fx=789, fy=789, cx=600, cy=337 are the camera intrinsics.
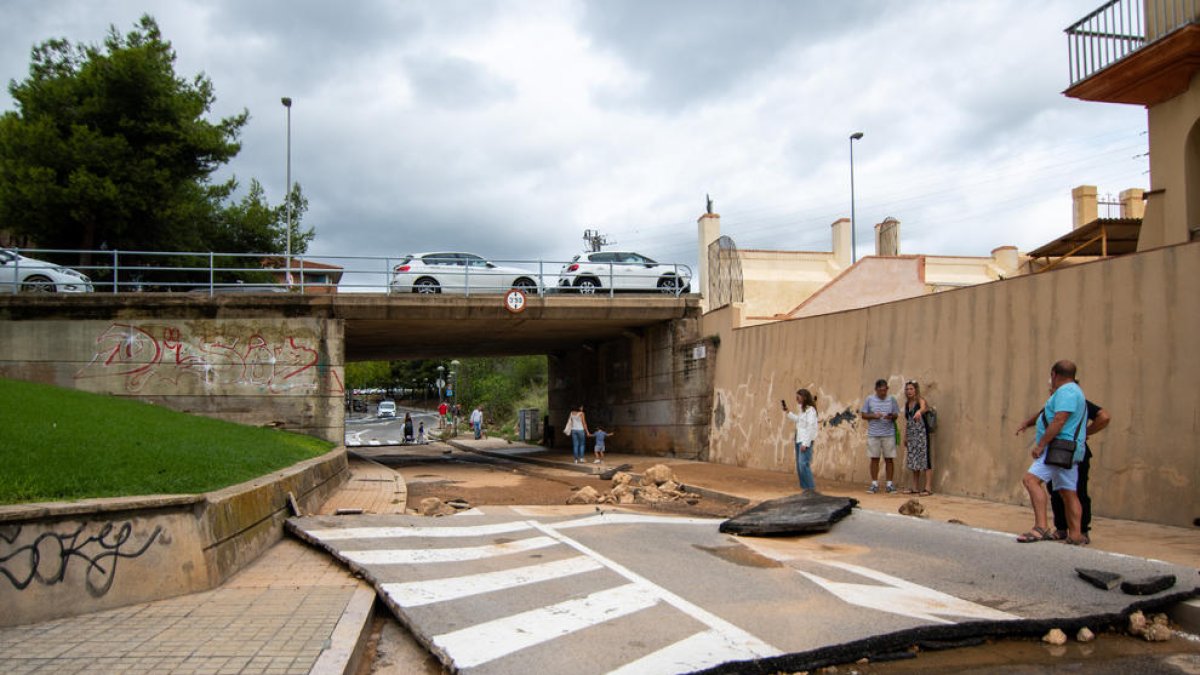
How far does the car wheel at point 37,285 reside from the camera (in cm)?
1864

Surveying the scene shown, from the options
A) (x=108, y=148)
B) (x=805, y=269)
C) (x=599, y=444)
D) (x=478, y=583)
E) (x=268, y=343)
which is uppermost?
(x=108, y=148)

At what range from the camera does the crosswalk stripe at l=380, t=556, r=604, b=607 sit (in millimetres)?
5770

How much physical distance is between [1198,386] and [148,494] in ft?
32.1

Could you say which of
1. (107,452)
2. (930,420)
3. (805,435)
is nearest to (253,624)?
(107,452)

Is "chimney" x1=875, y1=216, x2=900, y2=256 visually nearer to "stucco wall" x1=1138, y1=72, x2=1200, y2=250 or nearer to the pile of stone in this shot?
"stucco wall" x1=1138, y1=72, x2=1200, y2=250

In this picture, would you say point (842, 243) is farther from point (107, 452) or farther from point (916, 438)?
point (107, 452)

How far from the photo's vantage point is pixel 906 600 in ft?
18.3

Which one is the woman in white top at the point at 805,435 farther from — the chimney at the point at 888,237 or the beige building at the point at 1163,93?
the chimney at the point at 888,237

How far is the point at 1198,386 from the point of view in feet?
26.0

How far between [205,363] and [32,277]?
14.9ft

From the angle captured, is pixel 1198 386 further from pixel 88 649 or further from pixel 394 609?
pixel 88 649

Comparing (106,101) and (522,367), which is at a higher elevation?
(106,101)

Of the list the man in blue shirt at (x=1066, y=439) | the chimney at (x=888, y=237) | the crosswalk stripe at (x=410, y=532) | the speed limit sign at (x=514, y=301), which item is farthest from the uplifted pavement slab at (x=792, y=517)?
the chimney at (x=888, y=237)

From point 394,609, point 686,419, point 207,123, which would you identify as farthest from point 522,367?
point 394,609
